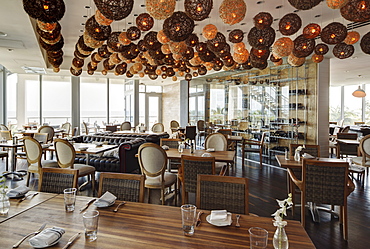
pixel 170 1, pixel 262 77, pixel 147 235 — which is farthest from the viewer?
pixel 262 77

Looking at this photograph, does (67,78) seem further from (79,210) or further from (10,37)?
(79,210)

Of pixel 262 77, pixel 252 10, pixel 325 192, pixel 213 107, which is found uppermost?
pixel 252 10

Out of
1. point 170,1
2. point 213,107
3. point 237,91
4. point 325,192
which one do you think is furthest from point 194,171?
point 213,107

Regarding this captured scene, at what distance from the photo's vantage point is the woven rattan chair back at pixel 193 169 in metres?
3.50

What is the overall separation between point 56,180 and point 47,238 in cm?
133

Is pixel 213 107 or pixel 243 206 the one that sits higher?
pixel 213 107

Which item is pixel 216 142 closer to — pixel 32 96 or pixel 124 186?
pixel 124 186

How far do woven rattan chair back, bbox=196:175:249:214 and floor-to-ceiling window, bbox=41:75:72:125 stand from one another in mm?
12478

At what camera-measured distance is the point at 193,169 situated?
360 centimetres

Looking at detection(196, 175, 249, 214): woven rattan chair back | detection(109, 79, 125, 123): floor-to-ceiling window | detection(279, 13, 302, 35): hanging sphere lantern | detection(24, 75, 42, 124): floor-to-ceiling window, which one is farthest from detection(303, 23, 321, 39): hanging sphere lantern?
detection(24, 75, 42, 124): floor-to-ceiling window

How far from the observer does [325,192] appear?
3.16 m

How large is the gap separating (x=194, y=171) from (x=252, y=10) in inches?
151

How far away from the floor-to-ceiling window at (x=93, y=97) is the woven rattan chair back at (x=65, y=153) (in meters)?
9.45

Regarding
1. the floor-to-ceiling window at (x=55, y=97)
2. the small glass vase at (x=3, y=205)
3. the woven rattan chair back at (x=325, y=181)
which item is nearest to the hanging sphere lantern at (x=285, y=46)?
the woven rattan chair back at (x=325, y=181)
